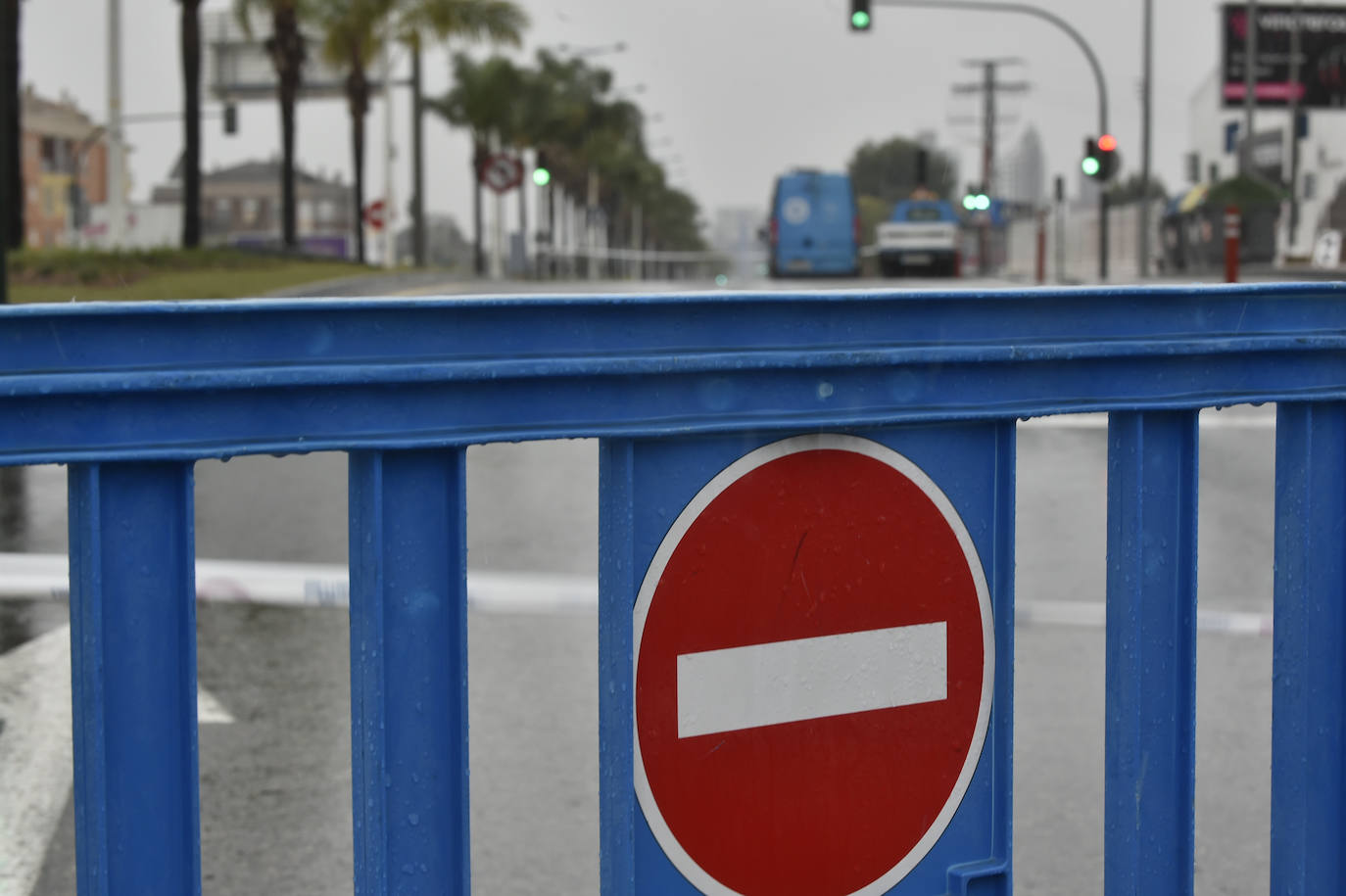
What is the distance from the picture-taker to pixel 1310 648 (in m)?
2.55

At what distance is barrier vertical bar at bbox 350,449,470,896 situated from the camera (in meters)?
2.05

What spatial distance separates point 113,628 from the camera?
77.5 inches

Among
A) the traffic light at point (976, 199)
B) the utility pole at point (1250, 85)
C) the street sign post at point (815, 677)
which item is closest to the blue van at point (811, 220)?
the traffic light at point (976, 199)

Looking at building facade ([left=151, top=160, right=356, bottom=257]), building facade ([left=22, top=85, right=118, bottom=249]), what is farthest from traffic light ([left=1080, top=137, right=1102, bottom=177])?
building facade ([left=151, top=160, right=356, bottom=257])

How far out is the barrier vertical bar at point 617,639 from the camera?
2131mm

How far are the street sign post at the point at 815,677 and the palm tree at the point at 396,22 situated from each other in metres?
45.6

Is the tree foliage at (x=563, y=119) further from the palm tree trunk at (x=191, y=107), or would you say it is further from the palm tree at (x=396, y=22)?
the palm tree trunk at (x=191, y=107)

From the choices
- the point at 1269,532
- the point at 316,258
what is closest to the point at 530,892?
the point at 1269,532

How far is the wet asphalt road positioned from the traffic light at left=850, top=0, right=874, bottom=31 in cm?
2615

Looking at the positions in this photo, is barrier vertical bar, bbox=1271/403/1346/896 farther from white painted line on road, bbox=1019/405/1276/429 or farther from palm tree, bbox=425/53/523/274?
palm tree, bbox=425/53/523/274

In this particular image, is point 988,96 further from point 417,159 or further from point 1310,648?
point 1310,648

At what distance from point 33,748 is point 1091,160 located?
31206 mm

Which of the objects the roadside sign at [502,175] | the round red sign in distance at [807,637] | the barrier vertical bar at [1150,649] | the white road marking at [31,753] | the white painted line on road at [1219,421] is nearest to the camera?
the round red sign in distance at [807,637]

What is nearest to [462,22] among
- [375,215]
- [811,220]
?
[375,215]
